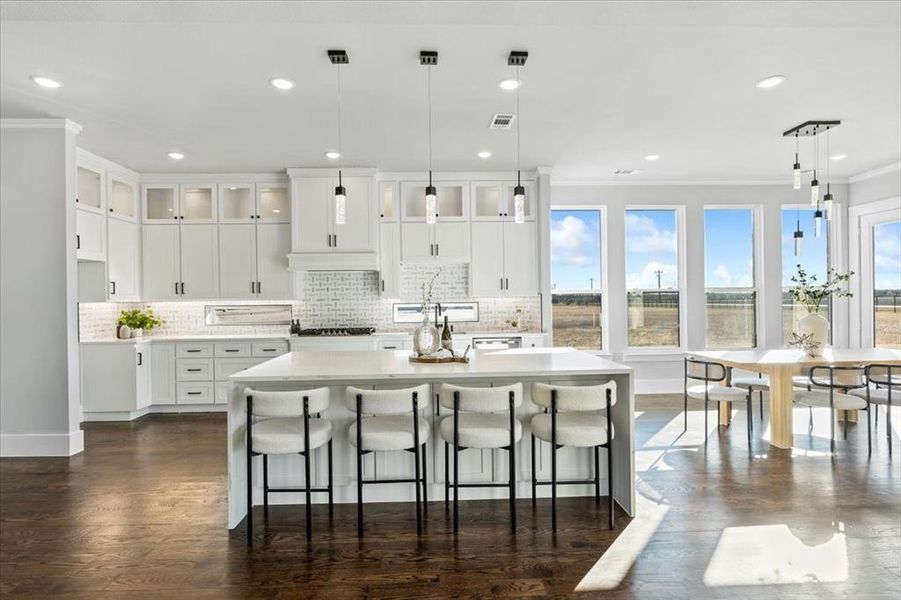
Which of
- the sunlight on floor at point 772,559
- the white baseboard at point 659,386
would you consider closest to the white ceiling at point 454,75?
the sunlight on floor at point 772,559

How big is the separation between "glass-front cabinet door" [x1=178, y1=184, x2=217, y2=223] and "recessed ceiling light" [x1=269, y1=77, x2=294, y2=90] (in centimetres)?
317

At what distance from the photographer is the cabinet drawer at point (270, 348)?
6.28 m

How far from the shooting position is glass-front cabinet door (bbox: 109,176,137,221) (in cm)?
590

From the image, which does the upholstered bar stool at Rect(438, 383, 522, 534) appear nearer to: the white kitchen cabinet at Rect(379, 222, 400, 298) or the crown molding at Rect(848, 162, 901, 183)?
the white kitchen cabinet at Rect(379, 222, 400, 298)

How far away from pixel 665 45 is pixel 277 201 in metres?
4.79

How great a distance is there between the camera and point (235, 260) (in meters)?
6.50

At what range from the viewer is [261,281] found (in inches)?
257

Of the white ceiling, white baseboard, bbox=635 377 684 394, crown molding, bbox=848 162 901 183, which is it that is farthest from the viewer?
white baseboard, bbox=635 377 684 394

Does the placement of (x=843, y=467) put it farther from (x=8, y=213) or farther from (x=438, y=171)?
(x=8, y=213)

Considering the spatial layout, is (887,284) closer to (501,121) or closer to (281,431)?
(501,121)

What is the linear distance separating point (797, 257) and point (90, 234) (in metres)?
8.62

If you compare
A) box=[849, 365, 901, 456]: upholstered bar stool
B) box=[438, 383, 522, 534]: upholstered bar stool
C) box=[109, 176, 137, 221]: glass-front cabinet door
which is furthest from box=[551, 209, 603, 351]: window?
box=[109, 176, 137, 221]: glass-front cabinet door

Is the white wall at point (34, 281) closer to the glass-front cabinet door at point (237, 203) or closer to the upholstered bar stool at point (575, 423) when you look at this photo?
the glass-front cabinet door at point (237, 203)

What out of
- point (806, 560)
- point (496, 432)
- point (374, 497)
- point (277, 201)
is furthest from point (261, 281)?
point (806, 560)
